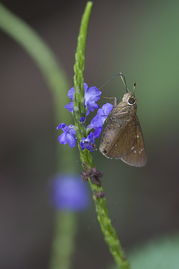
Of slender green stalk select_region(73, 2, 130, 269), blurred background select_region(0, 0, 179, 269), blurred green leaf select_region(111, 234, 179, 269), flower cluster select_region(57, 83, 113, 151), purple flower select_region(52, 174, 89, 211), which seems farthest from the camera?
blurred background select_region(0, 0, 179, 269)

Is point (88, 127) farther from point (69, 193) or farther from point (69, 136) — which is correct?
point (69, 193)

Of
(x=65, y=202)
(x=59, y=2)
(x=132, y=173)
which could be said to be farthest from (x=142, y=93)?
(x=59, y=2)

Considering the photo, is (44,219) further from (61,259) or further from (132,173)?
(61,259)

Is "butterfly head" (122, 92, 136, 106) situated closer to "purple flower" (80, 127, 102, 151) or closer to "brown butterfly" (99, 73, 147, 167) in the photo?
"brown butterfly" (99, 73, 147, 167)

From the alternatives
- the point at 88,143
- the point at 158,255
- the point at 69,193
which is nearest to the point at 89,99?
the point at 88,143

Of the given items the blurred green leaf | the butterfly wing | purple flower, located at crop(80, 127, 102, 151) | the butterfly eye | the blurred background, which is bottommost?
the blurred green leaf

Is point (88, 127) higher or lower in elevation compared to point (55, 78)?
lower

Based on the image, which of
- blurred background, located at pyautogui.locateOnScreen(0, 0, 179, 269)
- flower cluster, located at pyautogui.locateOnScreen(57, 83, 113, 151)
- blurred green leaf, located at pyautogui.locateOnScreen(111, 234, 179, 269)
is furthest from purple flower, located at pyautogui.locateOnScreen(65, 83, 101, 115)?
blurred background, located at pyautogui.locateOnScreen(0, 0, 179, 269)
